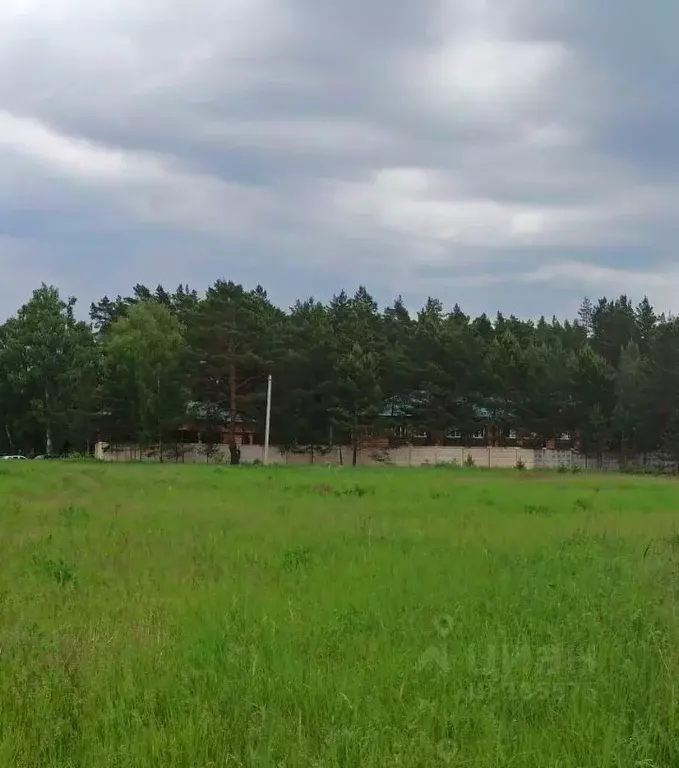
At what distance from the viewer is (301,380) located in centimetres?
5669

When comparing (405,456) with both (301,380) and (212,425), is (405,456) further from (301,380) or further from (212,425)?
(212,425)

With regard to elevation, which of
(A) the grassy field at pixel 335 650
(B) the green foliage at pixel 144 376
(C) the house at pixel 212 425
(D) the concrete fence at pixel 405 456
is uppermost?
(B) the green foliage at pixel 144 376

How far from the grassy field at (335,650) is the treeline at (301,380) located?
40960 millimetres

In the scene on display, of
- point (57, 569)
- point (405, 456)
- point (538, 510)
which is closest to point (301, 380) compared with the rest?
point (405, 456)

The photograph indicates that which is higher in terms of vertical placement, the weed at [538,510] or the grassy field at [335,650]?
the grassy field at [335,650]

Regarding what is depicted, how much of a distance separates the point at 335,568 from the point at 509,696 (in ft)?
16.6

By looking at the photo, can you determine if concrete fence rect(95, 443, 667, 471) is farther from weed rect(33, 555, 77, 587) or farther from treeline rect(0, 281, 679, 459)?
weed rect(33, 555, 77, 587)

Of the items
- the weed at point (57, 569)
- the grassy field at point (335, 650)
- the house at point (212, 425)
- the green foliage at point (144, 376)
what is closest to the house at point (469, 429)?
the house at point (212, 425)

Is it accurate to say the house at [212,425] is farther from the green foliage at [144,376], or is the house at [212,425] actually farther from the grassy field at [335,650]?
the grassy field at [335,650]

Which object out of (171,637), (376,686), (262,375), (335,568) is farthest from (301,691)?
(262,375)

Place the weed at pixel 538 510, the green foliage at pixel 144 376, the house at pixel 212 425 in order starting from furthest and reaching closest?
1. the green foliage at pixel 144 376
2. the house at pixel 212 425
3. the weed at pixel 538 510

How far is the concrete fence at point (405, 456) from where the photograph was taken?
190ft

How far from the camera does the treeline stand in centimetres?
5412

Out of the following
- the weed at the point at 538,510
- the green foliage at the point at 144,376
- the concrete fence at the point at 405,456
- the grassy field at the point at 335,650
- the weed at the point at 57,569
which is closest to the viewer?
the grassy field at the point at 335,650
